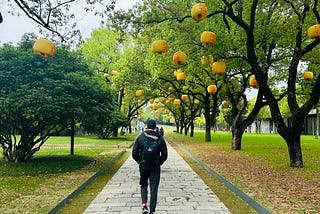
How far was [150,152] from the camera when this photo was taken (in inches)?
265

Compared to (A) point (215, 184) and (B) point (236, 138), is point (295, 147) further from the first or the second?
(B) point (236, 138)

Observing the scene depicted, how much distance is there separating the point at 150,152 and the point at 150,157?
9cm

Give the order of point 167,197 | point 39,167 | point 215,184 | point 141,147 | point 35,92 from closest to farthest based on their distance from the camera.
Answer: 1. point 141,147
2. point 167,197
3. point 215,184
4. point 35,92
5. point 39,167

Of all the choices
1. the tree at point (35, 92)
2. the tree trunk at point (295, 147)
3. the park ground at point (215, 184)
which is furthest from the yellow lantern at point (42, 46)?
the tree trunk at point (295, 147)

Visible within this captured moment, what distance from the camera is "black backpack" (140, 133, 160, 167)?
6746 millimetres

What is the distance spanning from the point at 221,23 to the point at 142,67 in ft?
56.8

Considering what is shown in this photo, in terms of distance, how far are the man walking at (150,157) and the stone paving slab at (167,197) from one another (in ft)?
1.84

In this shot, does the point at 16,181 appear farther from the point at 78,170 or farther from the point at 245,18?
the point at 245,18

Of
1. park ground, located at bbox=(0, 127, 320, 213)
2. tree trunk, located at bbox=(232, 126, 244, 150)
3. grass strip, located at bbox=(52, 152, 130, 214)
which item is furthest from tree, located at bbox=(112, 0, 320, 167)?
tree trunk, located at bbox=(232, 126, 244, 150)

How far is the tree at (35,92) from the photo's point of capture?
11.7m

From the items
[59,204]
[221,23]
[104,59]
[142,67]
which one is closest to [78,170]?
[59,204]

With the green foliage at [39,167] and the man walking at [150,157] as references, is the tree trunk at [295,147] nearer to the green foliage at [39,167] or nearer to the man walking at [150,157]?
the man walking at [150,157]

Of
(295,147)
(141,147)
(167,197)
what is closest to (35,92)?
(167,197)

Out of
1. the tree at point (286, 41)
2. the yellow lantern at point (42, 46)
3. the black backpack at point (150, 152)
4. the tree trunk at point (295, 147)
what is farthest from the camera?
the tree trunk at point (295, 147)
